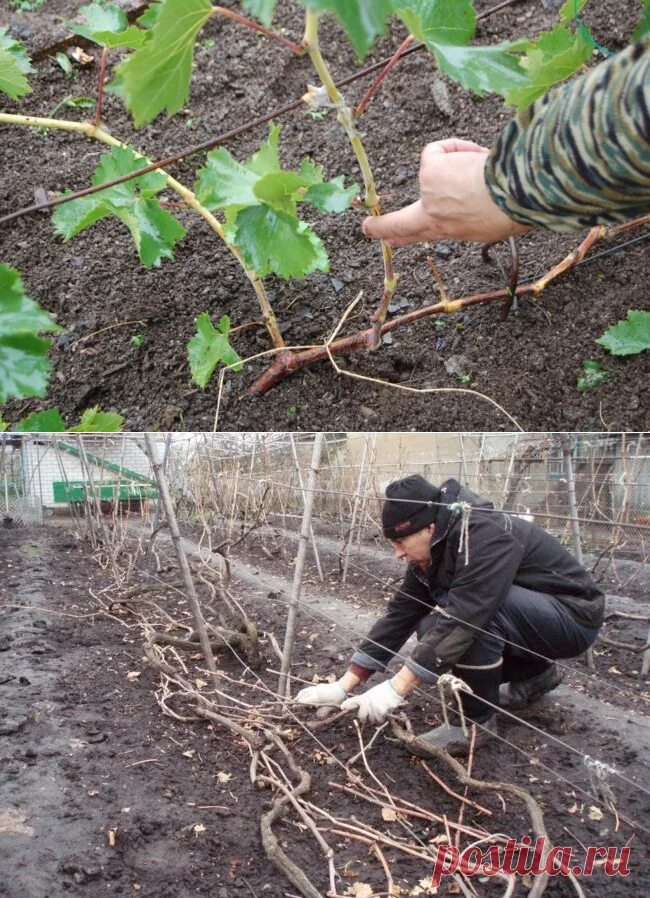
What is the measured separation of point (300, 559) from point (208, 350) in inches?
20.4

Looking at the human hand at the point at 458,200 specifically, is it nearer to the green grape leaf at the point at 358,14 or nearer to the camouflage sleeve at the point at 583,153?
the camouflage sleeve at the point at 583,153

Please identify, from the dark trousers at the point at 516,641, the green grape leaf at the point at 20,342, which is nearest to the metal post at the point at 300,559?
the dark trousers at the point at 516,641

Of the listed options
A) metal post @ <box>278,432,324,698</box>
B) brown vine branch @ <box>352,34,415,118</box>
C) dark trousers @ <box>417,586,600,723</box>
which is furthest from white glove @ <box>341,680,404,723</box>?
brown vine branch @ <box>352,34,415,118</box>

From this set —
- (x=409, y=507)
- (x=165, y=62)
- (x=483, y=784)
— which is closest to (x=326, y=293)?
(x=409, y=507)

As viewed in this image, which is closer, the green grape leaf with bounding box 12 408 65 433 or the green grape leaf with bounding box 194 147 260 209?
the green grape leaf with bounding box 194 147 260 209

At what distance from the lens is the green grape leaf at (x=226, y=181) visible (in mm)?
1030

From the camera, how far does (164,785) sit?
117 cm

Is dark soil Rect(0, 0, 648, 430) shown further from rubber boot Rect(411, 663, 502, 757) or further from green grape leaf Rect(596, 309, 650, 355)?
rubber boot Rect(411, 663, 502, 757)

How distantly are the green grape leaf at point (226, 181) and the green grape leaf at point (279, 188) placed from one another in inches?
0.7

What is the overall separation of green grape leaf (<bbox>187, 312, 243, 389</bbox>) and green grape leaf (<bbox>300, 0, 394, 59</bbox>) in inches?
42.4

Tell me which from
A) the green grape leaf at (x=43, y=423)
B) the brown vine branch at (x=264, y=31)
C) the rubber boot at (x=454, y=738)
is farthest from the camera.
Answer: the green grape leaf at (x=43, y=423)

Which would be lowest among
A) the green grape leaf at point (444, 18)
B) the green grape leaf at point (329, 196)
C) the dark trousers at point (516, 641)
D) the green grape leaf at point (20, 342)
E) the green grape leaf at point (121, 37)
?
the dark trousers at point (516, 641)

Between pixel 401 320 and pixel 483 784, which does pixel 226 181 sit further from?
pixel 483 784

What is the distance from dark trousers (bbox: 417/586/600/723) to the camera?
1.44 m
